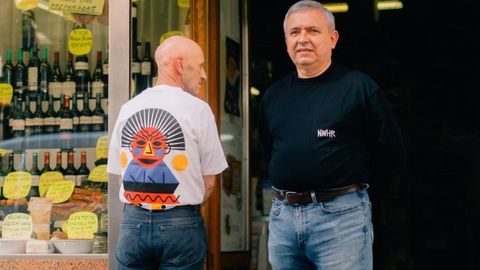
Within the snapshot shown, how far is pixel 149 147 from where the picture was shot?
3621mm

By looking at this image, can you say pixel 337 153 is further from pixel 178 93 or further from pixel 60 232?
pixel 60 232

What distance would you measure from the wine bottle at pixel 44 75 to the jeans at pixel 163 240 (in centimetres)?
205

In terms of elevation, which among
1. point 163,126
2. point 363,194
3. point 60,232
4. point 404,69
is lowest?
point 60,232

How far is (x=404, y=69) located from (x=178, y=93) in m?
4.40

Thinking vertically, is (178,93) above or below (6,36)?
below

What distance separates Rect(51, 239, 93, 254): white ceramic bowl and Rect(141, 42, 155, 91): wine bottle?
0.99 metres

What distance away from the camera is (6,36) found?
5.64 m

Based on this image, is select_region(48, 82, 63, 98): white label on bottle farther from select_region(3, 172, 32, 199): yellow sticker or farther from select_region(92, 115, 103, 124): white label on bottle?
select_region(3, 172, 32, 199): yellow sticker

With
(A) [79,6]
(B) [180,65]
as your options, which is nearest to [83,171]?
(A) [79,6]

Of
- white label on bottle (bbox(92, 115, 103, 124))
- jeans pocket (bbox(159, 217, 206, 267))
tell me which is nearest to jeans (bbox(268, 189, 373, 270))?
jeans pocket (bbox(159, 217, 206, 267))

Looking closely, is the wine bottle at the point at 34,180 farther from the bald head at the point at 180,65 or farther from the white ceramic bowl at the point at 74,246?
the bald head at the point at 180,65

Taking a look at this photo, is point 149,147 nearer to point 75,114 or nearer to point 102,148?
point 102,148

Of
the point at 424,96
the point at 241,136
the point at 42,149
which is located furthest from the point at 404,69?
the point at 42,149

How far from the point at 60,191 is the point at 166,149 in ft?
6.18
